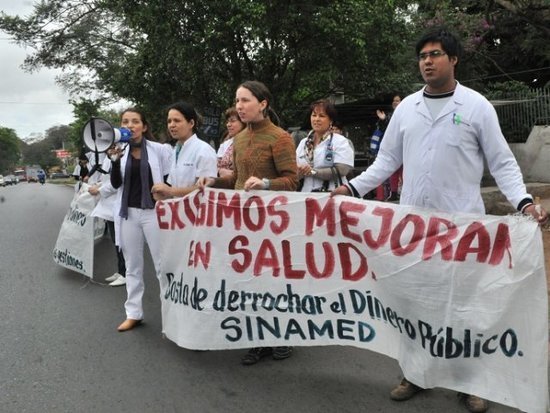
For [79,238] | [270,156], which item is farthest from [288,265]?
[79,238]

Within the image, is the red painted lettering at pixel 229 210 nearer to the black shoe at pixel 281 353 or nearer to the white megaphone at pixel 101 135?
the black shoe at pixel 281 353

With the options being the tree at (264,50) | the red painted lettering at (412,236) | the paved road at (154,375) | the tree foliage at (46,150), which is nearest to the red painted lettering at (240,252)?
the paved road at (154,375)

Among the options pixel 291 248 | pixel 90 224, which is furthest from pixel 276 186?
pixel 90 224

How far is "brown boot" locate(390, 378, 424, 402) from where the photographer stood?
3.06 meters

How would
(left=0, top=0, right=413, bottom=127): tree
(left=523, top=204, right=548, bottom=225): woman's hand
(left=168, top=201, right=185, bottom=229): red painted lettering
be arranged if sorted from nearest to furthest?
(left=523, top=204, right=548, bottom=225): woman's hand < (left=168, top=201, right=185, bottom=229): red painted lettering < (left=0, top=0, right=413, bottom=127): tree

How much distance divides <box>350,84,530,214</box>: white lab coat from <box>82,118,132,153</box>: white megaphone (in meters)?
2.27

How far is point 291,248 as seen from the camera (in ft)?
→ 10.8

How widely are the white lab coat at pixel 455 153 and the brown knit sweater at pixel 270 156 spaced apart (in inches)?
31.5

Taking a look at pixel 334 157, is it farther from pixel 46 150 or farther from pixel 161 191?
pixel 46 150

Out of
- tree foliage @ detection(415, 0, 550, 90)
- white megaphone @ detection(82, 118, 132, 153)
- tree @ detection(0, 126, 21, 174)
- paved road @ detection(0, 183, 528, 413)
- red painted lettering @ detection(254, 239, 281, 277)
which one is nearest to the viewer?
paved road @ detection(0, 183, 528, 413)

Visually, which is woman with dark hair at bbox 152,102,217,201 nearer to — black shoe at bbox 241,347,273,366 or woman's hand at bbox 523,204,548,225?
black shoe at bbox 241,347,273,366

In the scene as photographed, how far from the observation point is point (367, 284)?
3064mm

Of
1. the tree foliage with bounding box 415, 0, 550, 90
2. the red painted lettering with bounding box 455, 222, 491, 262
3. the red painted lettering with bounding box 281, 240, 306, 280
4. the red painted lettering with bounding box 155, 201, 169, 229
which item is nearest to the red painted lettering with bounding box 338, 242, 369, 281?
the red painted lettering with bounding box 281, 240, 306, 280

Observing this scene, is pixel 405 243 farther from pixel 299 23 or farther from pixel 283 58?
pixel 283 58
